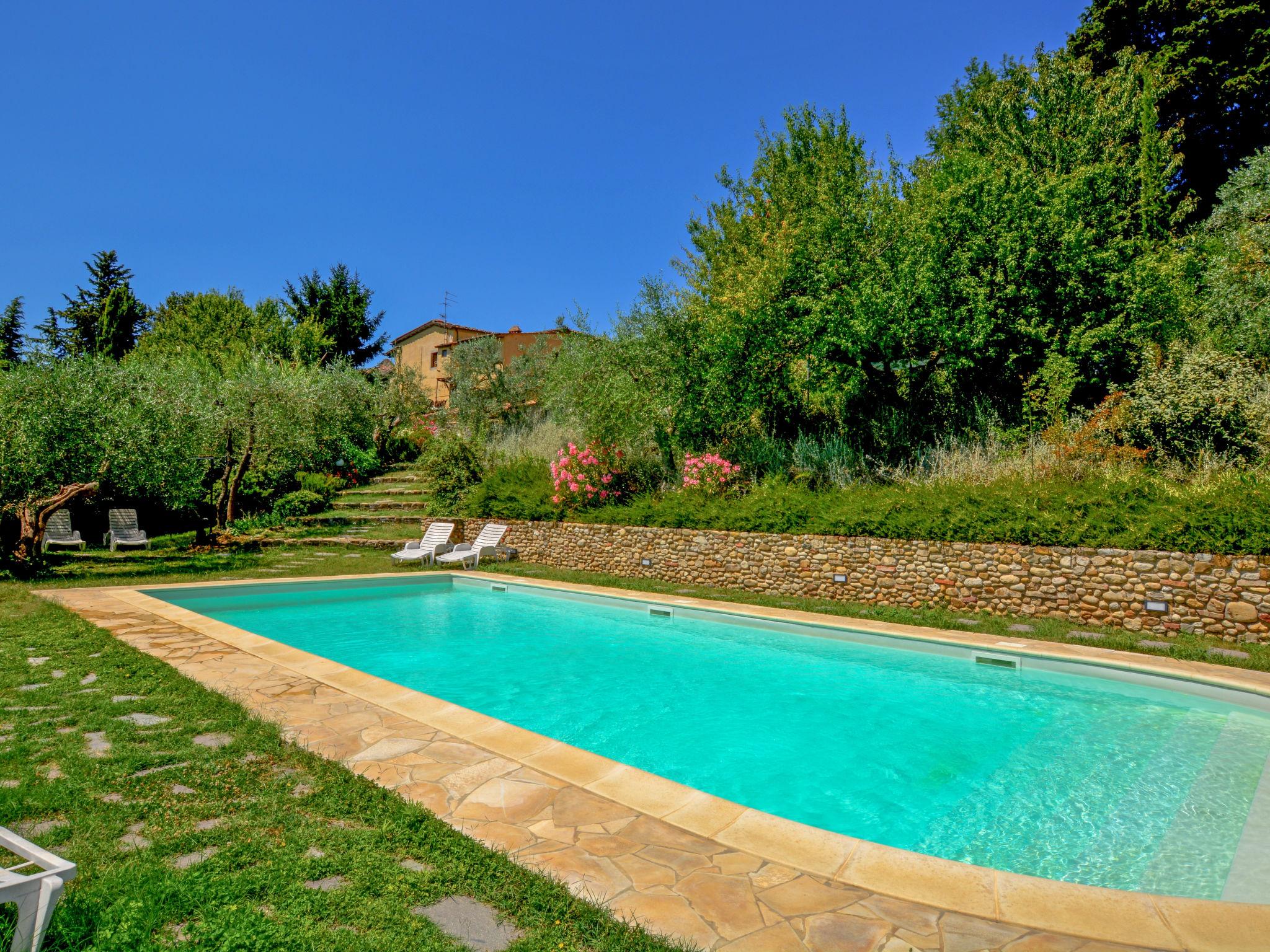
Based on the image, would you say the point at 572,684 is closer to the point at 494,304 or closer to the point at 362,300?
the point at 494,304

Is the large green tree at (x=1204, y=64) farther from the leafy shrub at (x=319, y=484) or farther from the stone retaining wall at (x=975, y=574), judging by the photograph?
the leafy shrub at (x=319, y=484)

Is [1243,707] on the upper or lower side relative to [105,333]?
lower

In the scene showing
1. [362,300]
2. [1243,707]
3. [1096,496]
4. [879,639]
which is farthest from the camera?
[362,300]

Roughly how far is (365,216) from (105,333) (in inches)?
902

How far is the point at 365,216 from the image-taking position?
71.4 ft

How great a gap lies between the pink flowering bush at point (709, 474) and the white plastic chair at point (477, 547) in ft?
17.4

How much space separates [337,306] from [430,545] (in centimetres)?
2627

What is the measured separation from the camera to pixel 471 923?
2.59m

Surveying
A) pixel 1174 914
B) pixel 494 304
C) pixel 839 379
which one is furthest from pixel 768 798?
pixel 494 304

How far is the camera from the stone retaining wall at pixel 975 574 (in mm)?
8133

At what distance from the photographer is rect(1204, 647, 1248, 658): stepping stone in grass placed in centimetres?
723

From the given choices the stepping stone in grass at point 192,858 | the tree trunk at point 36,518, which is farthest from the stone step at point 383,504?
the stepping stone in grass at point 192,858

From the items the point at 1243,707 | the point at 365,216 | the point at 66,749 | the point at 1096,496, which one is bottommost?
the point at 1243,707

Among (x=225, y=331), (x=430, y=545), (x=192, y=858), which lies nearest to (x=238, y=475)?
(x=430, y=545)
